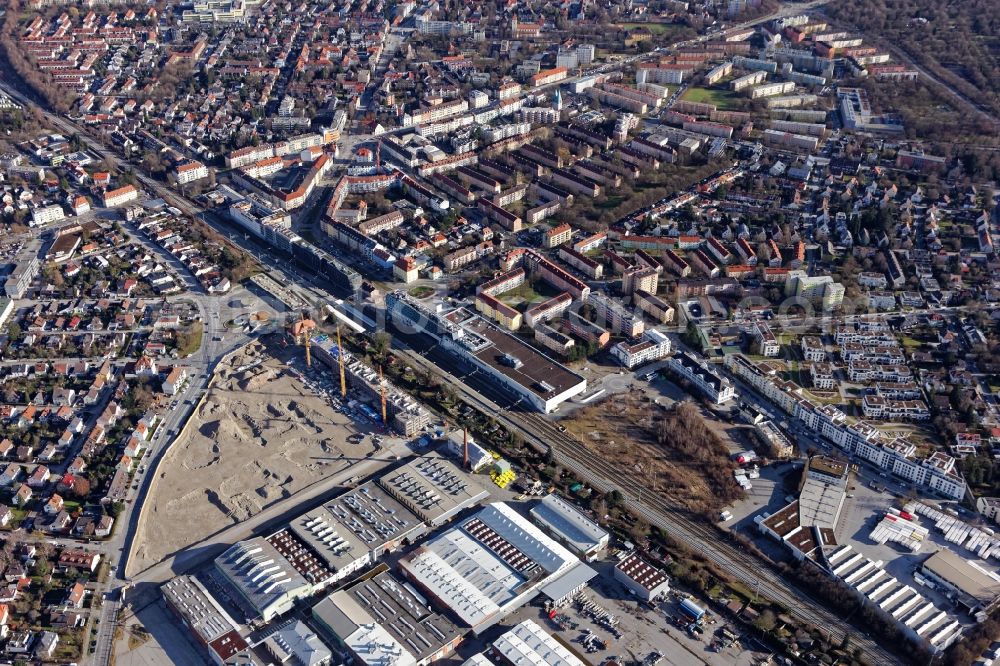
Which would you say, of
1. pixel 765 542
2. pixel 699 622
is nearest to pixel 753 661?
pixel 699 622

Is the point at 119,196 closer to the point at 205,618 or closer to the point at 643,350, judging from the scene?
the point at 643,350

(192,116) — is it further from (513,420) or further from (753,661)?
(753,661)

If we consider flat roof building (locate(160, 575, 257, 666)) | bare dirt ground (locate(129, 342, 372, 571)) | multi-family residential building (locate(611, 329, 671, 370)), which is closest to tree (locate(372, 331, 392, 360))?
bare dirt ground (locate(129, 342, 372, 571))

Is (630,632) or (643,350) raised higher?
(643,350)

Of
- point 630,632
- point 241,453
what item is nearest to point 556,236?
point 241,453

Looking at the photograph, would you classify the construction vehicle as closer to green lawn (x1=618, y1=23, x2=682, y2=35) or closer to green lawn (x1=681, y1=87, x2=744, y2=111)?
green lawn (x1=681, y1=87, x2=744, y2=111)

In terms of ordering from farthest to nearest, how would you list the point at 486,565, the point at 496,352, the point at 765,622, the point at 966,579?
the point at 496,352 < the point at 486,565 < the point at 966,579 < the point at 765,622
